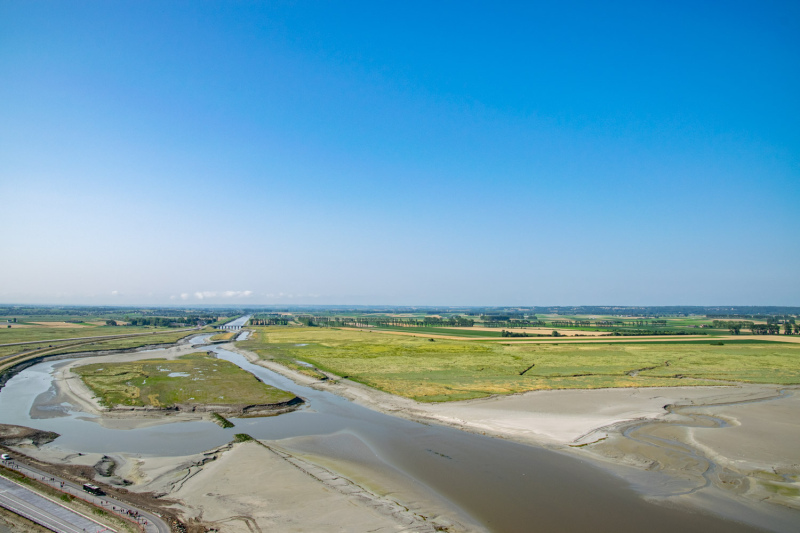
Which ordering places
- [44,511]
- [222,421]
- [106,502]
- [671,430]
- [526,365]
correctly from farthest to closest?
[526,365] → [222,421] → [671,430] → [106,502] → [44,511]

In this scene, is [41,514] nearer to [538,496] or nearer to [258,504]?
[258,504]

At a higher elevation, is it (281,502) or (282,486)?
(281,502)

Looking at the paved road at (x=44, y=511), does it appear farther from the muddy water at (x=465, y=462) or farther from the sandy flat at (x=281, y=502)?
the muddy water at (x=465, y=462)

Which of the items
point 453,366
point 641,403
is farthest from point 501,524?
point 453,366

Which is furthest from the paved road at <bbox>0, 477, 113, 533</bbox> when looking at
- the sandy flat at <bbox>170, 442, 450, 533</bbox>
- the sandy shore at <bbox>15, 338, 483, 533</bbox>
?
the sandy flat at <bbox>170, 442, 450, 533</bbox>

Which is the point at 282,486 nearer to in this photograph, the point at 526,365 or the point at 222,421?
the point at 222,421

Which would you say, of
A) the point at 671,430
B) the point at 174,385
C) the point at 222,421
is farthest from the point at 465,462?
the point at 174,385

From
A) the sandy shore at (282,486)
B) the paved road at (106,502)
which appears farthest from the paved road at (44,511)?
the sandy shore at (282,486)
